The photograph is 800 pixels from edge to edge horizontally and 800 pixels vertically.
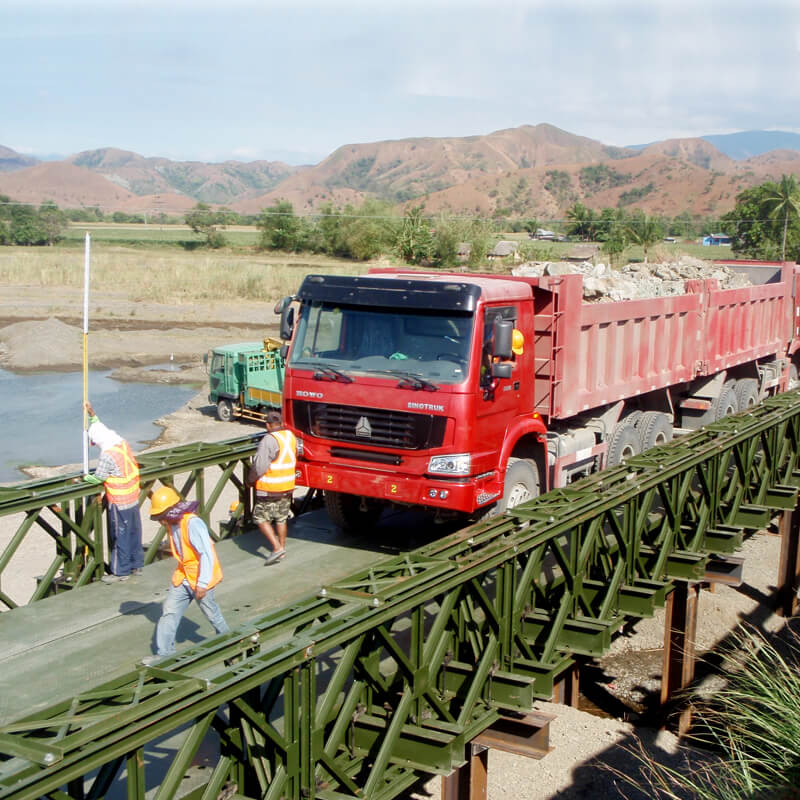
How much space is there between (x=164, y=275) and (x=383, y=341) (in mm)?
46485

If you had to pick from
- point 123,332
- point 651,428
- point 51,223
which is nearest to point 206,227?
point 51,223

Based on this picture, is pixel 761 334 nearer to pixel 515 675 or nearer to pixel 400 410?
pixel 400 410

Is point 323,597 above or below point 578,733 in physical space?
above

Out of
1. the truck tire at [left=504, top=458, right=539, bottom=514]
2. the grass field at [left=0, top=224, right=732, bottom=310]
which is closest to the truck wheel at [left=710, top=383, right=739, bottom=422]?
the truck tire at [left=504, top=458, right=539, bottom=514]

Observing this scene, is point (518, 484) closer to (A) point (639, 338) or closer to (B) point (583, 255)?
(A) point (639, 338)

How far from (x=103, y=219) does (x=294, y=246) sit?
67.5 metres

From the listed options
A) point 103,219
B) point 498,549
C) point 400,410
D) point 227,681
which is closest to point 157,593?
point 400,410

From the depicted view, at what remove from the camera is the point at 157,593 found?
7.80 m

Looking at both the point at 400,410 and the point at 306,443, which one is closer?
the point at 400,410

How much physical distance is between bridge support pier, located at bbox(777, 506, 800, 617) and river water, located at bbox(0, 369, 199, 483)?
45.5ft

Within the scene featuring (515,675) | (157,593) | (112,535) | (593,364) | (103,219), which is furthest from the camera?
(103,219)

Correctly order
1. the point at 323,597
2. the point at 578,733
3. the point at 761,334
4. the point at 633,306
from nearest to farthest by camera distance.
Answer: the point at 323,597, the point at 578,733, the point at 633,306, the point at 761,334

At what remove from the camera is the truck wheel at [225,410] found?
2364cm

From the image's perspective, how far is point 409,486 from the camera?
8.20 meters
